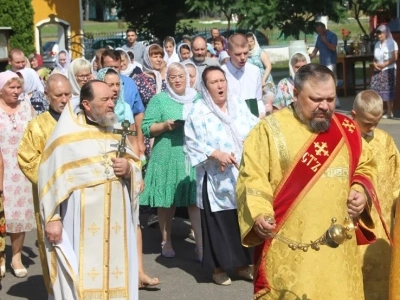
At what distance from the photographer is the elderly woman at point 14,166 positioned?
858 centimetres

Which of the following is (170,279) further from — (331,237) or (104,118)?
(331,237)

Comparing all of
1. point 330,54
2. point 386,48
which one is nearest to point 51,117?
→ point 386,48

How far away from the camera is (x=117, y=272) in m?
6.33

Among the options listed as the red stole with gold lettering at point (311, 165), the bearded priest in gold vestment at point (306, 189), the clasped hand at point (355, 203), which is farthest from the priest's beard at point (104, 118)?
the clasped hand at point (355, 203)

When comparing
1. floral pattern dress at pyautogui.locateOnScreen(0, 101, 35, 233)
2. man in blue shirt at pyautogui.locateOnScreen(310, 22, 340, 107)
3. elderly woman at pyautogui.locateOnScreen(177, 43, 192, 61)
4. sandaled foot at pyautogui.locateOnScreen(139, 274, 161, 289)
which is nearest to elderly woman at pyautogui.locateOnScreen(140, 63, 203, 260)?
sandaled foot at pyautogui.locateOnScreen(139, 274, 161, 289)

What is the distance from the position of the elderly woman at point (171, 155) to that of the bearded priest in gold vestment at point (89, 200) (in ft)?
8.01

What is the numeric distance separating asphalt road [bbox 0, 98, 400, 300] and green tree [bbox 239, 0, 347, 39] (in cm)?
1448

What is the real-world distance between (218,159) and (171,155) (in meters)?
1.32

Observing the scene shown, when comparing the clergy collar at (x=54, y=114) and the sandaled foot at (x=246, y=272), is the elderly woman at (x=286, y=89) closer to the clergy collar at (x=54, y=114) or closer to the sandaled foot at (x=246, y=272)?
the sandaled foot at (x=246, y=272)

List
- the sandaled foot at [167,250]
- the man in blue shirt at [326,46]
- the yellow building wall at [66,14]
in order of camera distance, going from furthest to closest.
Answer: the yellow building wall at [66,14], the man in blue shirt at [326,46], the sandaled foot at [167,250]

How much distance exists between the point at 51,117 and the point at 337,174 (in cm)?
265

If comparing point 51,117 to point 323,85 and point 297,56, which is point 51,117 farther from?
point 297,56

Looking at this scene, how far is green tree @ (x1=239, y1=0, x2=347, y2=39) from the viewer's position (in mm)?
23781

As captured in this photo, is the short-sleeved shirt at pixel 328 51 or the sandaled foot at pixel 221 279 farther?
the short-sleeved shirt at pixel 328 51
